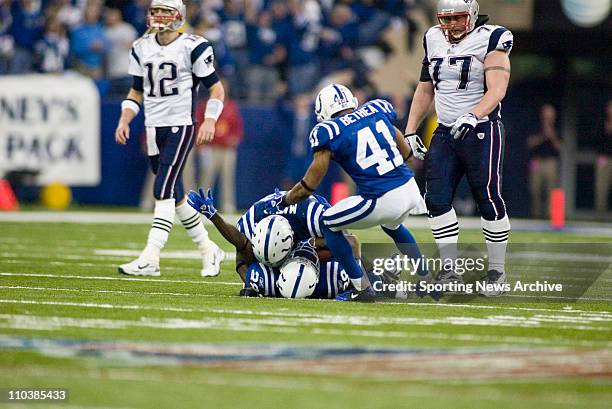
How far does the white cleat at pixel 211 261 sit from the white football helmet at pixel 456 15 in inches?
101

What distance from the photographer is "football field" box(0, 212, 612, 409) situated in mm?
4840

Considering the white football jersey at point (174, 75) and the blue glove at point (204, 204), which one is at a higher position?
the white football jersey at point (174, 75)

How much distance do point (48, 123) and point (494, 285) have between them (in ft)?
39.9

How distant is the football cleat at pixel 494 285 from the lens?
8371 millimetres

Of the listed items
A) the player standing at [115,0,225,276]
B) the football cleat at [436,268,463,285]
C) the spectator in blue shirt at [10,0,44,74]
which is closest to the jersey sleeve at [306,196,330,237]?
the football cleat at [436,268,463,285]

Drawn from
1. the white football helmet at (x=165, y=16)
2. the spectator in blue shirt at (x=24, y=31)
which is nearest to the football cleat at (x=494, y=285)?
the white football helmet at (x=165, y=16)

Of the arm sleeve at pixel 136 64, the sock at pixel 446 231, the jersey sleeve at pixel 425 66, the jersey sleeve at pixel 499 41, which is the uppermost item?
the jersey sleeve at pixel 499 41

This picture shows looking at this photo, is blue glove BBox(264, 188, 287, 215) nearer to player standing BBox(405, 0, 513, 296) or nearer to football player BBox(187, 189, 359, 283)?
football player BBox(187, 189, 359, 283)

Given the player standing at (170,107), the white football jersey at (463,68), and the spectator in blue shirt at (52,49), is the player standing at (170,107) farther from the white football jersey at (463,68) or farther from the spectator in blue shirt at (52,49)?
the spectator in blue shirt at (52,49)

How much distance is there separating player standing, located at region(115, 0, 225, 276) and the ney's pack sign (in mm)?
9443

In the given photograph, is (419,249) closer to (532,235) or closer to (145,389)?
(145,389)

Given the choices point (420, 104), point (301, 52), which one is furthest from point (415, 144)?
point (301, 52)

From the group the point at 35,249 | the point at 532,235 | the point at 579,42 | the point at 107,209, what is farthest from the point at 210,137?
the point at 579,42

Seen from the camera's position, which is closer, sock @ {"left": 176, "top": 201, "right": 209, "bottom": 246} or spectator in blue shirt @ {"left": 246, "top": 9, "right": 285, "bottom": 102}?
sock @ {"left": 176, "top": 201, "right": 209, "bottom": 246}
